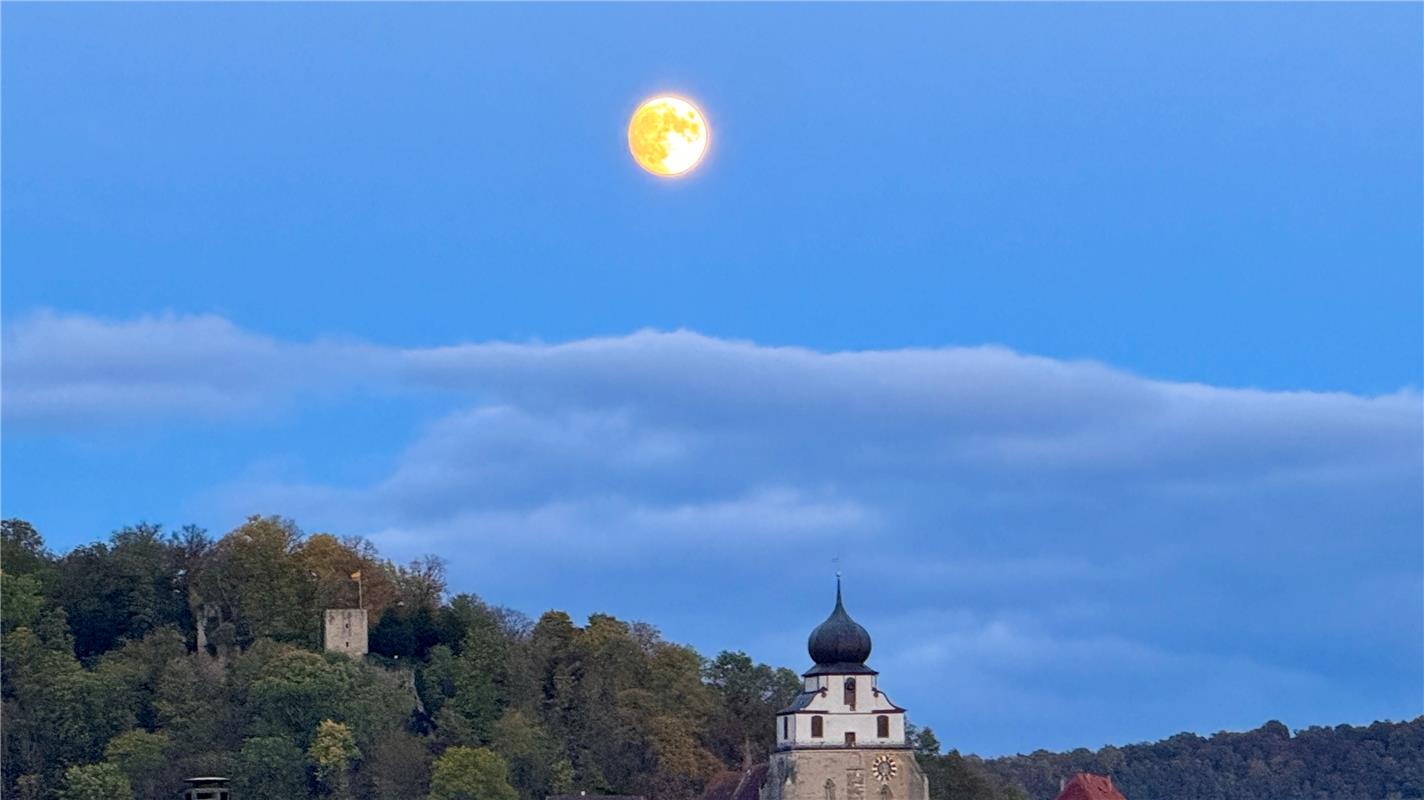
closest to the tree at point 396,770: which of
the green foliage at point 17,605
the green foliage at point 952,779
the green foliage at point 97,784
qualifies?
the green foliage at point 97,784

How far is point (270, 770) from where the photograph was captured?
4331 inches

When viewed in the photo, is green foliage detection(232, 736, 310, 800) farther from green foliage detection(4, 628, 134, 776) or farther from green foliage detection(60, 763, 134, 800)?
green foliage detection(4, 628, 134, 776)

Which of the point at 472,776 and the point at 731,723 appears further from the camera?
the point at 731,723

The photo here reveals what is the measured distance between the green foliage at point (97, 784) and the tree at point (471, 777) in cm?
1076

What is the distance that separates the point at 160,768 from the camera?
11169 cm

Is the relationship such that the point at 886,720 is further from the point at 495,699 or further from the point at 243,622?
the point at 243,622

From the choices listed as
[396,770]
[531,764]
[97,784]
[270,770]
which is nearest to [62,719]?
[97,784]

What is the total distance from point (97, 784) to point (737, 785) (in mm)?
22198

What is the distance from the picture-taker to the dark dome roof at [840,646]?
110438 millimetres

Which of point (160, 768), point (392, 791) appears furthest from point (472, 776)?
point (160, 768)

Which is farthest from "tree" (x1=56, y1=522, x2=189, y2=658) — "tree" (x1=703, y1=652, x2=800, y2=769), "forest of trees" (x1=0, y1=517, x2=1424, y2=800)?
"tree" (x1=703, y1=652, x2=800, y2=769)

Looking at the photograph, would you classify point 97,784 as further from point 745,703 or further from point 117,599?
point 745,703

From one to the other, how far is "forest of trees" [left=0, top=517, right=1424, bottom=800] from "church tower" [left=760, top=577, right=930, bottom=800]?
17.7 feet

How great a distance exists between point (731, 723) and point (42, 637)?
26051 mm
